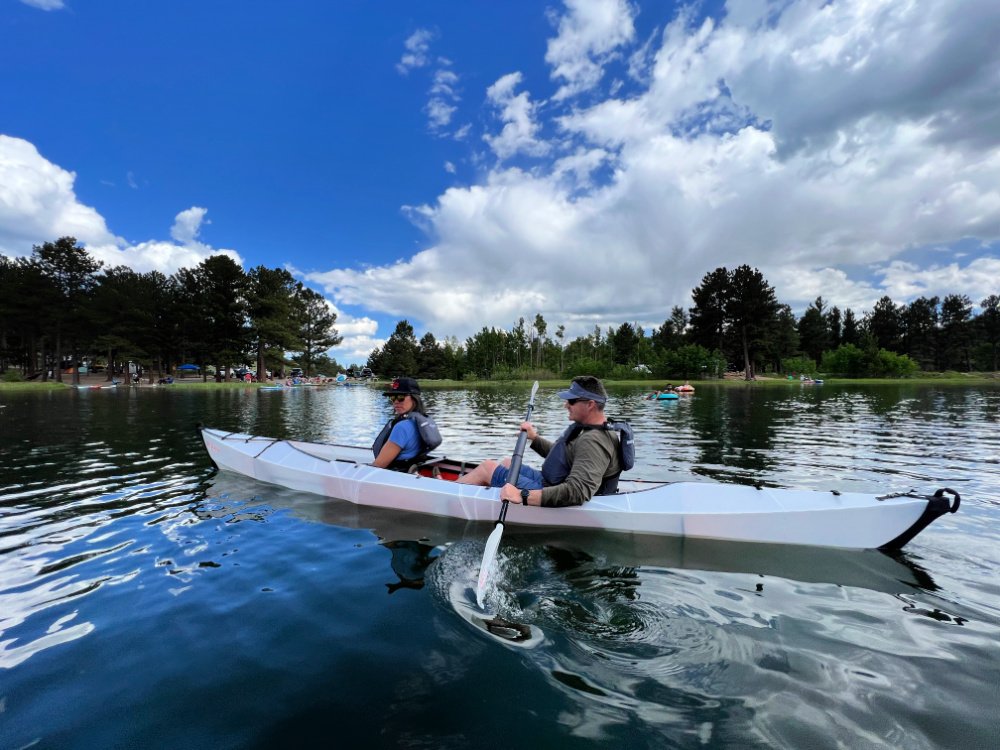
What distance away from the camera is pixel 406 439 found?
7316 millimetres

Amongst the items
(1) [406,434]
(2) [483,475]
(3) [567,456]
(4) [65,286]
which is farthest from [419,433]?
(4) [65,286]

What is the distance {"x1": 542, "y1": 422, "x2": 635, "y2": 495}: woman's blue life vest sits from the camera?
5773 millimetres

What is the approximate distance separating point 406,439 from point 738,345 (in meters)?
73.9

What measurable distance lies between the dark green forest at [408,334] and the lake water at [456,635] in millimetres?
59589

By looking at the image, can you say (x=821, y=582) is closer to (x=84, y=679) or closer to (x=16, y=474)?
(x=84, y=679)

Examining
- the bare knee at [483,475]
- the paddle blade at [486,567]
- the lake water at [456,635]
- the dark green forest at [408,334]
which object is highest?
the dark green forest at [408,334]

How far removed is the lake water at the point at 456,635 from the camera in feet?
8.95

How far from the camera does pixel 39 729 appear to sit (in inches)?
107

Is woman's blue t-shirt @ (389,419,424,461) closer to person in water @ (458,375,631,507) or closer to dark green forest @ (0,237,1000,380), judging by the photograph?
person in water @ (458,375,631,507)

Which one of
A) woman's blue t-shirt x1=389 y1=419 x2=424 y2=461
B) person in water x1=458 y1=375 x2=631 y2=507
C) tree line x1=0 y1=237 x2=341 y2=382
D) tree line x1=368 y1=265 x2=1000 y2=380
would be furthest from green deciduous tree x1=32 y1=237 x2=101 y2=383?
person in water x1=458 y1=375 x2=631 y2=507

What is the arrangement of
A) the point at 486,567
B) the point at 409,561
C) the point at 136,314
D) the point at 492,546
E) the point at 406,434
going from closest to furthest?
the point at 486,567 < the point at 492,546 < the point at 409,561 < the point at 406,434 < the point at 136,314

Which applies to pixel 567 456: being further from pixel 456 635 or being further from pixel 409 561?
pixel 456 635

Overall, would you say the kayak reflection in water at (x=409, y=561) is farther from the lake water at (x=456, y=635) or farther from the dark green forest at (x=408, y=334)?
the dark green forest at (x=408, y=334)

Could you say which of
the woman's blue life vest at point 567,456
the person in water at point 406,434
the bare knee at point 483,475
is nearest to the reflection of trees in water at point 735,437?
the woman's blue life vest at point 567,456
